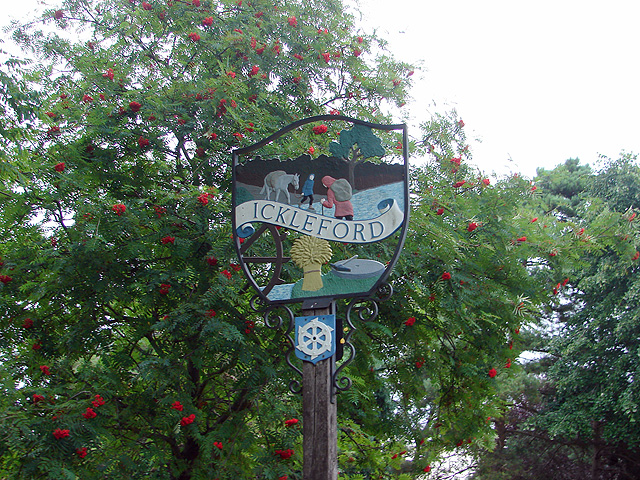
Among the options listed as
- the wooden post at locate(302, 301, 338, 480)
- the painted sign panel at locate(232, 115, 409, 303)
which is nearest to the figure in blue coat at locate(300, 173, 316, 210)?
the painted sign panel at locate(232, 115, 409, 303)

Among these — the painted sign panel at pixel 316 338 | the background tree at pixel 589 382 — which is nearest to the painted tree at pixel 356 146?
the painted sign panel at pixel 316 338

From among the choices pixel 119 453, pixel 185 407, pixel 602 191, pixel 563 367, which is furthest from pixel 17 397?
pixel 602 191

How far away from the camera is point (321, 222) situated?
3.28 m

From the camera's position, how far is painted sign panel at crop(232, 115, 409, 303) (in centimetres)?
319

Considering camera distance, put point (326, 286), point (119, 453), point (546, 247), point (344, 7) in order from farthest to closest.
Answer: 1. point (344, 7)
2. point (546, 247)
3. point (119, 453)
4. point (326, 286)

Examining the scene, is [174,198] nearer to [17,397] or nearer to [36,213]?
[36,213]

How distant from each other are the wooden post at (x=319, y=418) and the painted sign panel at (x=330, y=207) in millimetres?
185

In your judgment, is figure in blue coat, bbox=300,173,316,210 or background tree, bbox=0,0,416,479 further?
background tree, bbox=0,0,416,479

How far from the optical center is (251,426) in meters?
5.15

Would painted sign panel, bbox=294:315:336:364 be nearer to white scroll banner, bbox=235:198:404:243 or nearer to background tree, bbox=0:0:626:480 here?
white scroll banner, bbox=235:198:404:243

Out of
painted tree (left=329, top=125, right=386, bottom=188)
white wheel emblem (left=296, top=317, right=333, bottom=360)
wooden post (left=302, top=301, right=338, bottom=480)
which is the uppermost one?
painted tree (left=329, top=125, right=386, bottom=188)

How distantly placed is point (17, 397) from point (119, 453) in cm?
88

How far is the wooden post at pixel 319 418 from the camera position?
3.09 m

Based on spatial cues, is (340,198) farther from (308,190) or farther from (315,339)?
(315,339)
